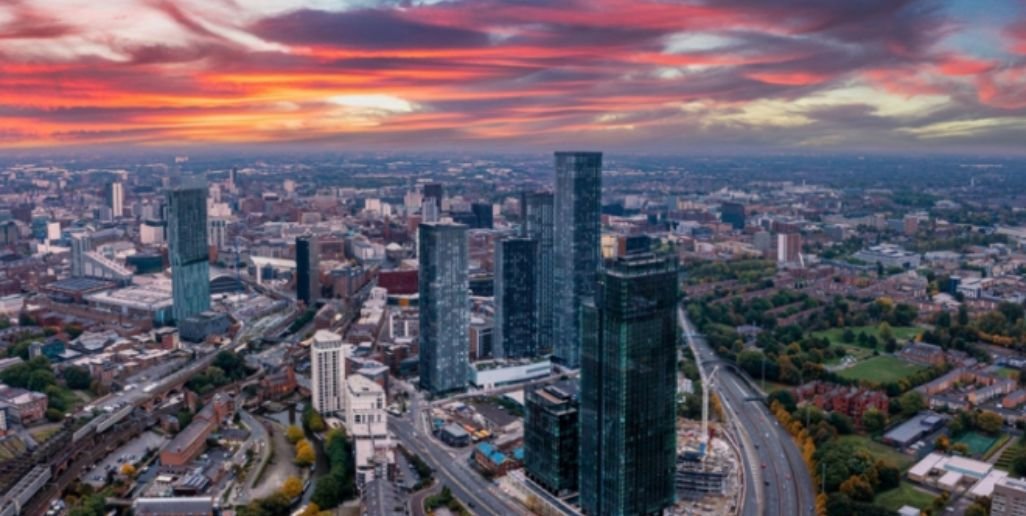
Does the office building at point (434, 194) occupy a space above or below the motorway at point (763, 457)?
above

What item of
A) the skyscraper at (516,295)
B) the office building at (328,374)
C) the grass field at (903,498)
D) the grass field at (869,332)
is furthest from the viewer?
the grass field at (869,332)

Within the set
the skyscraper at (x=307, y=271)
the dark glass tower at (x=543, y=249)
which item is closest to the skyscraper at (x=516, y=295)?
the dark glass tower at (x=543, y=249)

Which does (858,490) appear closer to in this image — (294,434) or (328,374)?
(294,434)

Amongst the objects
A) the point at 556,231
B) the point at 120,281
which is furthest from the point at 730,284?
the point at 120,281

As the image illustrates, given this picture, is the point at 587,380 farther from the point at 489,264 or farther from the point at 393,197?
the point at 393,197


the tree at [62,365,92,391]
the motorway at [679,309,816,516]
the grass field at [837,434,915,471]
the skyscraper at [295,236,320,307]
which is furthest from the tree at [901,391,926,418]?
the skyscraper at [295,236,320,307]

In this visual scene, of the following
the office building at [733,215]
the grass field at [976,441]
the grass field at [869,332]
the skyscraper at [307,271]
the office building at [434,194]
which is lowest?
the grass field at [976,441]

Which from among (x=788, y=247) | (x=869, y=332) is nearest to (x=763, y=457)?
(x=869, y=332)

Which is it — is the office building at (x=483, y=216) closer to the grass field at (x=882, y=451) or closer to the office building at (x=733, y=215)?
the office building at (x=733, y=215)
